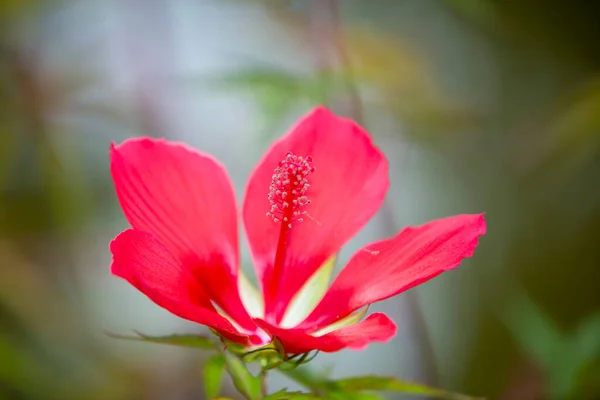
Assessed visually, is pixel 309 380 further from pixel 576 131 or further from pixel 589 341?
pixel 576 131

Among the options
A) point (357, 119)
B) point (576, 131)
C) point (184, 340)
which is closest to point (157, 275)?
point (184, 340)

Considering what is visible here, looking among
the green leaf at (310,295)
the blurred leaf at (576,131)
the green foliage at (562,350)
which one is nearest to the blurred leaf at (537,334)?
the green foliage at (562,350)

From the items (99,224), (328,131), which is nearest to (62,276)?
(99,224)

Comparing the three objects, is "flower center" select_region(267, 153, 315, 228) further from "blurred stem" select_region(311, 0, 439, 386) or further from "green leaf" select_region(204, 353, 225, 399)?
"blurred stem" select_region(311, 0, 439, 386)

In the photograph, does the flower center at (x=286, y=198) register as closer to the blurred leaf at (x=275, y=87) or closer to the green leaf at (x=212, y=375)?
the green leaf at (x=212, y=375)

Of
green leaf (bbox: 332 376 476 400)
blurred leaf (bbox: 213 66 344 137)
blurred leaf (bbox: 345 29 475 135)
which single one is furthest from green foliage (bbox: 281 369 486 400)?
blurred leaf (bbox: 345 29 475 135)

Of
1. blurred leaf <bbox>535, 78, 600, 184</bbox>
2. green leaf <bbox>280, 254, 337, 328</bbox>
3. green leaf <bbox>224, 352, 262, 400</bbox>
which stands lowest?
green leaf <bbox>224, 352, 262, 400</bbox>
